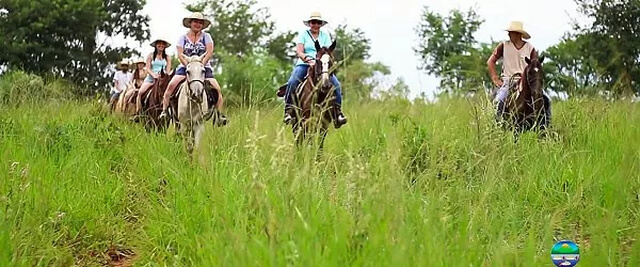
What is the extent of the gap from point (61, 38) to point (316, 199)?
99.6ft

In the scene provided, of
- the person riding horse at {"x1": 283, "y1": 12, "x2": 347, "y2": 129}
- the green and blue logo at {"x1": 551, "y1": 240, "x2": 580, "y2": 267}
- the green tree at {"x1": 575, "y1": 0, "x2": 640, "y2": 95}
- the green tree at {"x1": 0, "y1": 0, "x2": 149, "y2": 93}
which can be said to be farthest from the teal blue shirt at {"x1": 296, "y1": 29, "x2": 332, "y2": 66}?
the green tree at {"x1": 0, "y1": 0, "x2": 149, "y2": 93}

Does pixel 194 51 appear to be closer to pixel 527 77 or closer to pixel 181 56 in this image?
pixel 181 56

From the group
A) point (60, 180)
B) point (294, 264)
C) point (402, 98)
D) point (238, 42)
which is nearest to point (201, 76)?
point (402, 98)

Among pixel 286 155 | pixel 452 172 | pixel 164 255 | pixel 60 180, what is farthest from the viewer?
pixel 60 180

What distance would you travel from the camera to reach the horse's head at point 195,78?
8.59m

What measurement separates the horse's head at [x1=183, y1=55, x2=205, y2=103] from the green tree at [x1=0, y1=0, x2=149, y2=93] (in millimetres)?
21970

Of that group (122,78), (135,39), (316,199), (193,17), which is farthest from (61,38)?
(316,199)

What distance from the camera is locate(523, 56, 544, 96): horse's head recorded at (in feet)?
27.5

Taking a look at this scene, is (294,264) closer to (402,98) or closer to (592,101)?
(402,98)

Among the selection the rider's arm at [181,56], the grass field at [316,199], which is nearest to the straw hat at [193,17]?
the rider's arm at [181,56]

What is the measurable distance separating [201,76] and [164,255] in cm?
468

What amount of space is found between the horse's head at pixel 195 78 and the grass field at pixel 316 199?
2.08ft

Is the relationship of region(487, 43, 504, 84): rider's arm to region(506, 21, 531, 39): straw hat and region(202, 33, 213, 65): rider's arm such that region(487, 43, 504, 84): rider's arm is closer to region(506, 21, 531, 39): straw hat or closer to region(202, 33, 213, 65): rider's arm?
region(506, 21, 531, 39): straw hat

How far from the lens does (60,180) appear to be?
564 cm
